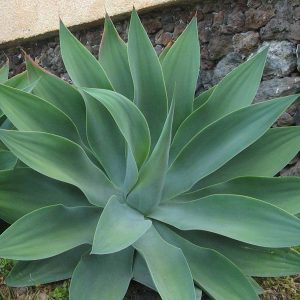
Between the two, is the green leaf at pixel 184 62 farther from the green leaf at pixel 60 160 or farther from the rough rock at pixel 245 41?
the rough rock at pixel 245 41

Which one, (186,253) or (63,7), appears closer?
(186,253)

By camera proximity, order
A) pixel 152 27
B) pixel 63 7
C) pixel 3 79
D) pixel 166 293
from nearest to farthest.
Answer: pixel 166 293 → pixel 3 79 → pixel 152 27 → pixel 63 7

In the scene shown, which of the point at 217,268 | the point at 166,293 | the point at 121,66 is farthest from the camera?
the point at 121,66

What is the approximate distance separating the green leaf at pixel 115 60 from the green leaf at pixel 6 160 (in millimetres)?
418

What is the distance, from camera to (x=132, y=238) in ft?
4.83

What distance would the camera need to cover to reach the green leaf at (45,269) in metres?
1.67

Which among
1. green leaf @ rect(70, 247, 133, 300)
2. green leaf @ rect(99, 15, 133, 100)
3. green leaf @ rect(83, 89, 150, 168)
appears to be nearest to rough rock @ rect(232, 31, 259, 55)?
green leaf @ rect(99, 15, 133, 100)

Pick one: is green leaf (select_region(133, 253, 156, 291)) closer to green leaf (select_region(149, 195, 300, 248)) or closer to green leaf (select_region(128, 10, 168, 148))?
green leaf (select_region(149, 195, 300, 248))

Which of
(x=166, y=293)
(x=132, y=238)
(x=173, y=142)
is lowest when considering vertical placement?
(x=166, y=293)

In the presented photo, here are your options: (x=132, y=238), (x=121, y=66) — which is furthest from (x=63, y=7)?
(x=132, y=238)

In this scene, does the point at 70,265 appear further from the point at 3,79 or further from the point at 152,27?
the point at 152,27

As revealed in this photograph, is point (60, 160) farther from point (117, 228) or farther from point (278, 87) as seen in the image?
point (278, 87)

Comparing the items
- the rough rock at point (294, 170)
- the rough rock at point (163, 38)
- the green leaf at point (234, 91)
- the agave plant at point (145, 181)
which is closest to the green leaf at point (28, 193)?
the agave plant at point (145, 181)

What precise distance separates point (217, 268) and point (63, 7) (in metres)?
2.46
